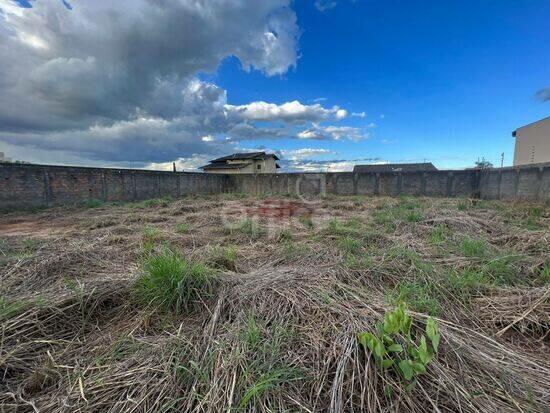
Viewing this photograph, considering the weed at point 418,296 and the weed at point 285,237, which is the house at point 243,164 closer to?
the weed at point 285,237

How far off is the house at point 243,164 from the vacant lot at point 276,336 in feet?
91.0

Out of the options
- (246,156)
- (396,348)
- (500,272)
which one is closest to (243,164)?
(246,156)

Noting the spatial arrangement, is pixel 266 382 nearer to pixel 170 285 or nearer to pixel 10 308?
pixel 170 285

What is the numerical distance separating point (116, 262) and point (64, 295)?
3.52ft

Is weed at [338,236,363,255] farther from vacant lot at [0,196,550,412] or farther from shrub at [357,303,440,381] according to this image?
shrub at [357,303,440,381]

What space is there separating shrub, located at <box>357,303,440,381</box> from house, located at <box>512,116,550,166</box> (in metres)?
20.8

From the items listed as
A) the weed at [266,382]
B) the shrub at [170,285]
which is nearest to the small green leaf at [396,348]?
the weed at [266,382]

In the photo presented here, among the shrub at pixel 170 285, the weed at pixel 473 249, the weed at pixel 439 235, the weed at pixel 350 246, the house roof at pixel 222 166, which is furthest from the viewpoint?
the house roof at pixel 222 166

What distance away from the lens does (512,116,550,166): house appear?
49.5ft

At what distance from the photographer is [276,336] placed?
1.36m

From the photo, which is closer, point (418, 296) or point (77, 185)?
point (418, 296)

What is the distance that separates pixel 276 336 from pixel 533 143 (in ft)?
75.8

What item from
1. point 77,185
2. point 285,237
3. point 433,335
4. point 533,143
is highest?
point 533,143

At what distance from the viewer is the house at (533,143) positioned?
49.5ft
